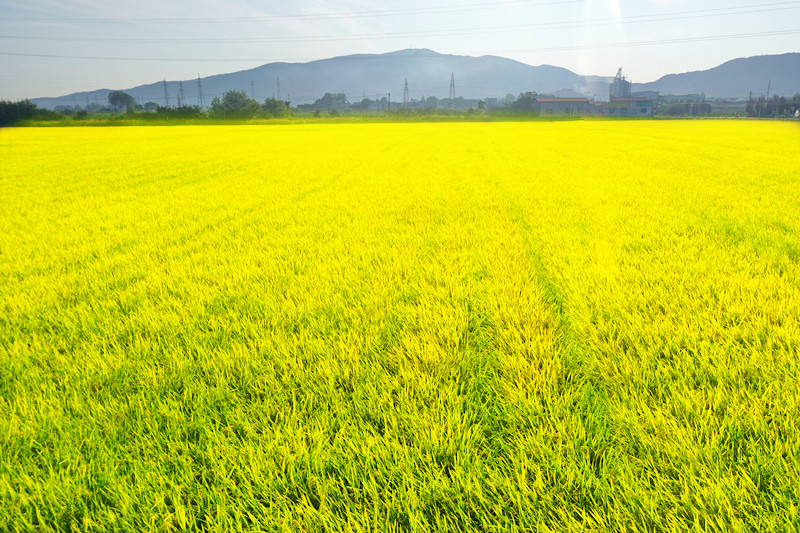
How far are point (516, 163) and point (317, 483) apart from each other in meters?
13.1

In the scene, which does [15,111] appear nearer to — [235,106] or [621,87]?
[235,106]

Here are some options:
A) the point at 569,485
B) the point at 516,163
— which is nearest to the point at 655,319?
the point at 569,485

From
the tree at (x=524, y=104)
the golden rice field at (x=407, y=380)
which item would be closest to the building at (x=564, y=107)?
the tree at (x=524, y=104)

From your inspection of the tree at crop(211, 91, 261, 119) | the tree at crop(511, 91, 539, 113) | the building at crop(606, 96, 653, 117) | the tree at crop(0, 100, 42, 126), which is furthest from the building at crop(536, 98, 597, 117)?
the tree at crop(0, 100, 42, 126)

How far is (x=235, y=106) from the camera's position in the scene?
272 feet

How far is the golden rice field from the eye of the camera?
1.44 m

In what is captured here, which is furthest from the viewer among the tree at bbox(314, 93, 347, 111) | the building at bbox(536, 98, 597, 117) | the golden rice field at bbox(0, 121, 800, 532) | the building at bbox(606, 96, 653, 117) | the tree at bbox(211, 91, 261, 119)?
the tree at bbox(314, 93, 347, 111)

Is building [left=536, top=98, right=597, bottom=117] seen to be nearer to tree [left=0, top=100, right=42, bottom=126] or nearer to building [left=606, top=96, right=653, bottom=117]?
building [left=606, top=96, right=653, bottom=117]

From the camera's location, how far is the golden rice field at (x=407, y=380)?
1.44m

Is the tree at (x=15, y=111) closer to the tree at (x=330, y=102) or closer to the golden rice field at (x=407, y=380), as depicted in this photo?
the golden rice field at (x=407, y=380)

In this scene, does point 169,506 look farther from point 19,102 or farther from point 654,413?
point 19,102

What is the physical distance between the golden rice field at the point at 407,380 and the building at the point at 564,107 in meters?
113

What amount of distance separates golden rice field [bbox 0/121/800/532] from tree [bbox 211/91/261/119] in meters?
70.2

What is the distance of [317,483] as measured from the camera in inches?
58.9
